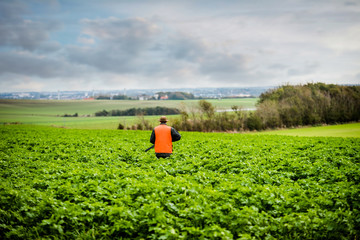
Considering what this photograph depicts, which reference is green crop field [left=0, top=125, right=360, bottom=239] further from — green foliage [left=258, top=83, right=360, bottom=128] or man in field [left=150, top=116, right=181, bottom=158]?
green foliage [left=258, top=83, right=360, bottom=128]

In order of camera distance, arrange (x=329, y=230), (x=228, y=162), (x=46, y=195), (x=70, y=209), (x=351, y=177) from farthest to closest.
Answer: (x=228, y=162) < (x=351, y=177) < (x=46, y=195) < (x=70, y=209) < (x=329, y=230)

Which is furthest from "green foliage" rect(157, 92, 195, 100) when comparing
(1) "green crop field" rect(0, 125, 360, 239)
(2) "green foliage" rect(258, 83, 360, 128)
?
(1) "green crop field" rect(0, 125, 360, 239)

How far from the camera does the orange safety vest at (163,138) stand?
Answer: 42.1ft

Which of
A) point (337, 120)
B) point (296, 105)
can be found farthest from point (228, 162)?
point (337, 120)

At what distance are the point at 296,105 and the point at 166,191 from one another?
58.2 m

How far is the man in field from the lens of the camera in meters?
12.9

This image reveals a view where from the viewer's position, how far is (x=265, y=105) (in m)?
58.6

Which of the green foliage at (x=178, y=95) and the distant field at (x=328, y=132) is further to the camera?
the green foliage at (x=178, y=95)

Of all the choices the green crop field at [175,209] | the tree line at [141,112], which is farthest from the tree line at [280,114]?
the green crop field at [175,209]

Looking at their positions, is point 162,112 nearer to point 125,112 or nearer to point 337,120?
point 125,112

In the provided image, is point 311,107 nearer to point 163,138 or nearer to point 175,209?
point 163,138

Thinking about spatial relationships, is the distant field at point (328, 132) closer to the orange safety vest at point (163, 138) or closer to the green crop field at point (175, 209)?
the green crop field at point (175, 209)

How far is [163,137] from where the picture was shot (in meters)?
12.9

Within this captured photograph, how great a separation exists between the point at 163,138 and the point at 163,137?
64 mm
